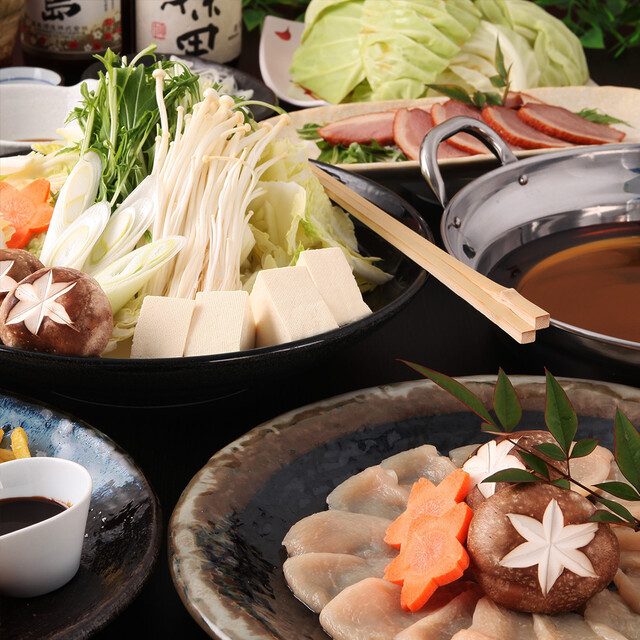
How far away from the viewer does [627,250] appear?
1686mm

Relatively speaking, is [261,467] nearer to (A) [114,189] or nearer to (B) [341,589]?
(B) [341,589]

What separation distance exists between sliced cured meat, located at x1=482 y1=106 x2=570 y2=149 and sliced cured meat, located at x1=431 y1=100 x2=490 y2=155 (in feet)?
0.15

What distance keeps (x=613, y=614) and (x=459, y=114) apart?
1659 millimetres

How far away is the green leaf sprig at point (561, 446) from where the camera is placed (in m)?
0.87

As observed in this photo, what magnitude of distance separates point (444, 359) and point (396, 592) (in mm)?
678

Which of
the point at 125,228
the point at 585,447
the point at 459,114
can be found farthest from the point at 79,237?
the point at 459,114

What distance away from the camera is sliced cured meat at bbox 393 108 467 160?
215cm

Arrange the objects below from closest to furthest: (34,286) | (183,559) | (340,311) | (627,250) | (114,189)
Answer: (183,559) < (34,286) < (340,311) < (114,189) < (627,250)

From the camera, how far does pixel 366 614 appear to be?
2.89ft

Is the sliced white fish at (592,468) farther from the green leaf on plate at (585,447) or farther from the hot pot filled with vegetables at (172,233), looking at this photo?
the hot pot filled with vegetables at (172,233)

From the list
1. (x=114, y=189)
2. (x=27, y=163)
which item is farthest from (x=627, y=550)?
(x=27, y=163)

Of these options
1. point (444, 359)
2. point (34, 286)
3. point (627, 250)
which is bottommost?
point (444, 359)

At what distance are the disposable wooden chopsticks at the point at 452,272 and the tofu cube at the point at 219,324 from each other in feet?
1.05

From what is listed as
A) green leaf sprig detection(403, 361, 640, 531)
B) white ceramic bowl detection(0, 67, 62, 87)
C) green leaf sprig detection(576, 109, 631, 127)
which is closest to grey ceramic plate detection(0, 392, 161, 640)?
green leaf sprig detection(403, 361, 640, 531)
